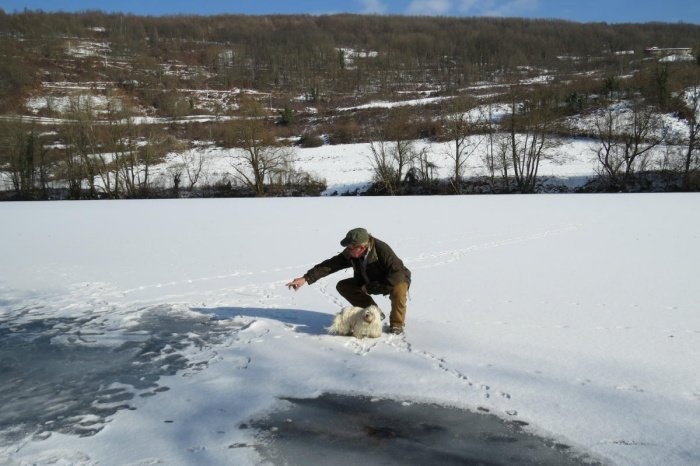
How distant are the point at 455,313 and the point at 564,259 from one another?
460 cm

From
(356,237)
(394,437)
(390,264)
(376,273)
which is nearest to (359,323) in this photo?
(376,273)

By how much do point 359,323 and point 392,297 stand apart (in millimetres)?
472

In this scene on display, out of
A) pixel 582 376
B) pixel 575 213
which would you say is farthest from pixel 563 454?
pixel 575 213

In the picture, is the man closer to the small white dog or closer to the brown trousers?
the brown trousers

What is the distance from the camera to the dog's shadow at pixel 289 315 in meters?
6.03

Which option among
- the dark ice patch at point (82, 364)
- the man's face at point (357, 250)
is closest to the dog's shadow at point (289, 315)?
the dark ice patch at point (82, 364)

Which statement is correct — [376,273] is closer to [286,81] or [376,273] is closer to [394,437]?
[394,437]

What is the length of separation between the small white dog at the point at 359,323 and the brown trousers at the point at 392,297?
0.65 feet

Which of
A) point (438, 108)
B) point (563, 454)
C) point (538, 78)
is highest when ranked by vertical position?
point (538, 78)

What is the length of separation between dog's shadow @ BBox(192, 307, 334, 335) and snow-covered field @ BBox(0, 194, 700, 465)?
4 cm

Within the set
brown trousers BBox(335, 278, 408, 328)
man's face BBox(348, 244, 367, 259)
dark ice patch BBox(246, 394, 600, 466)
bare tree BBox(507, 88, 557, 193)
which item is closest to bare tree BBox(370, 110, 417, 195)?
bare tree BBox(507, 88, 557, 193)

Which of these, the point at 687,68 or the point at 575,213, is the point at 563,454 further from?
the point at 687,68

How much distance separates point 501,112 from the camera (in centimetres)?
5425

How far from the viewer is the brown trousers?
5543mm
